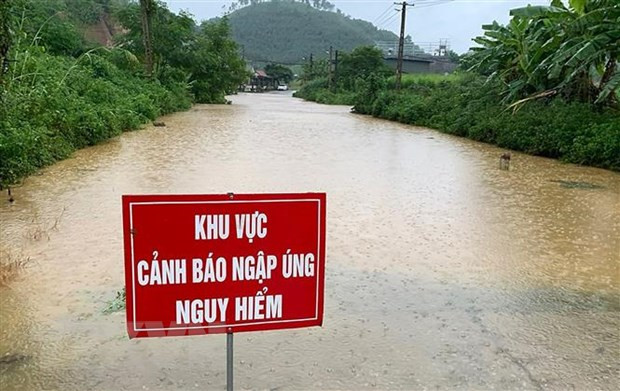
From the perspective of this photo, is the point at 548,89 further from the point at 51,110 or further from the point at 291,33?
the point at 291,33

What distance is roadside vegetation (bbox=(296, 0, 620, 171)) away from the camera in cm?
959

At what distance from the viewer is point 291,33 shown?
87.8 meters

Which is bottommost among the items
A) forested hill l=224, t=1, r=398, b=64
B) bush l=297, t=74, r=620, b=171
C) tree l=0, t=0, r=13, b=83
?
bush l=297, t=74, r=620, b=171

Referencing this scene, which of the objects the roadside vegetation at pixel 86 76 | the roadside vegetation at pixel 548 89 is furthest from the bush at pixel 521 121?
the roadside vegetation at pixel 86 76

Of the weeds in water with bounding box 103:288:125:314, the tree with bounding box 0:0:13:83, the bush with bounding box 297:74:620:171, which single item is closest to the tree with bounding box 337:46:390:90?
the bush with bounding box 297:74:620:171

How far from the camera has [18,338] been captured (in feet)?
9.01

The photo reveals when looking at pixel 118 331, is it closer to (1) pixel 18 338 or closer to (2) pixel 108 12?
(1) pixel 18 338

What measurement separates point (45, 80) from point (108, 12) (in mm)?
28405

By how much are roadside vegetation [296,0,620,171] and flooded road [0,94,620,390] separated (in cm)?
243

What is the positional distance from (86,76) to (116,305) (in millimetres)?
10942

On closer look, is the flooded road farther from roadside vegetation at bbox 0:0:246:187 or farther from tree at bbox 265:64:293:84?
tree at bbox 265:64:293:84

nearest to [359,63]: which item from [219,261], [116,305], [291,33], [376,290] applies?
[376,290]

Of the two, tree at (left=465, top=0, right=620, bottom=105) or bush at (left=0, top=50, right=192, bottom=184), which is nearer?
bush at (left=0, top=50, right=192, bottom=184)

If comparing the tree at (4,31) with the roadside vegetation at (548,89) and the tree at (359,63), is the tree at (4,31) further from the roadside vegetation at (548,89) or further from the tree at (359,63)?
the tree at (359,63)
